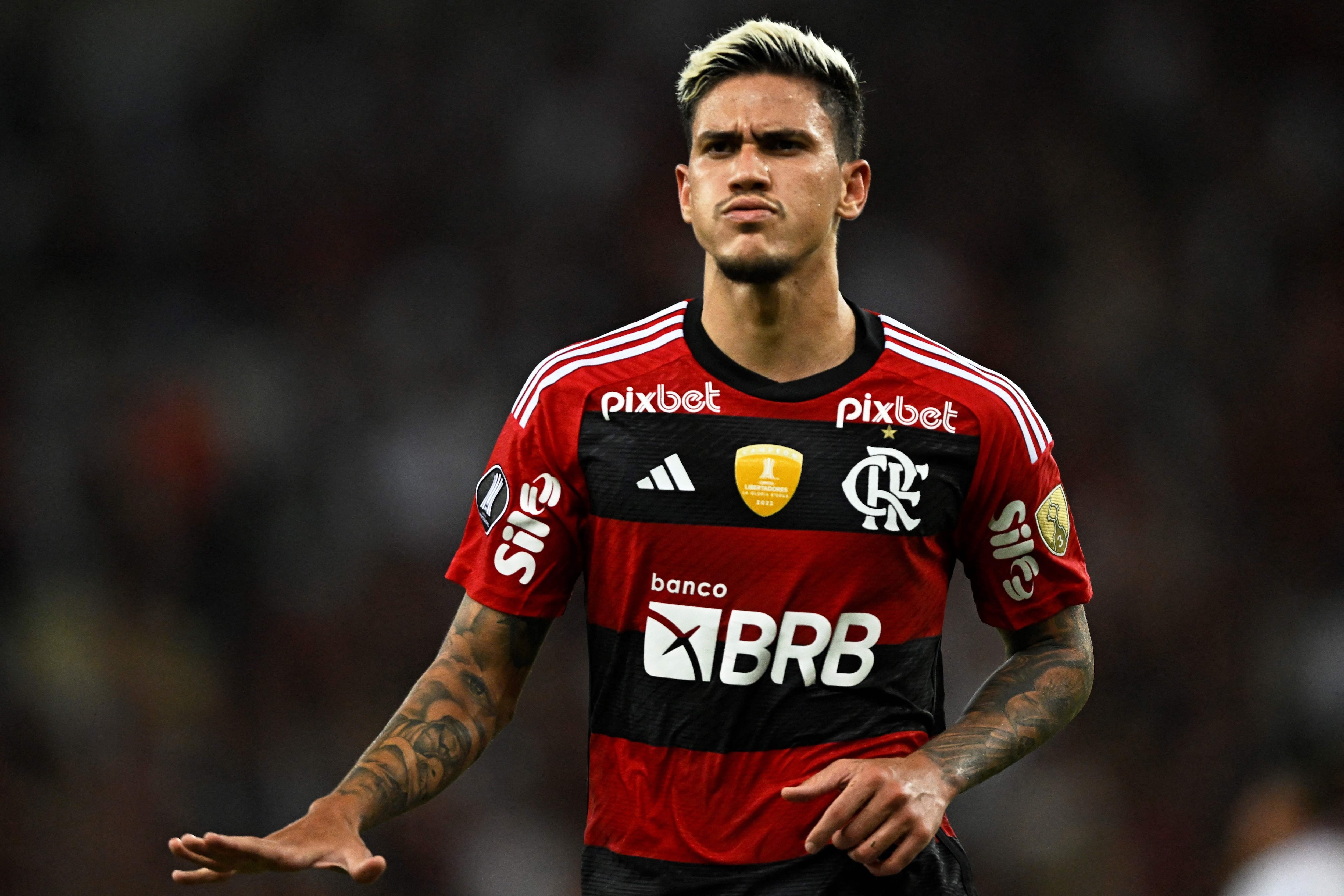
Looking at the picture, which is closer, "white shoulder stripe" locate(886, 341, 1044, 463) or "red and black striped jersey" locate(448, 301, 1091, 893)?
"red and black striped jersey" locate(448, 301, 1091, 893)

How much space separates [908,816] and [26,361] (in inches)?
206

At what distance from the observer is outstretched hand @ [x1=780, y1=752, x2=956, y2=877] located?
237 cm

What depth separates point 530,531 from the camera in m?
2.79

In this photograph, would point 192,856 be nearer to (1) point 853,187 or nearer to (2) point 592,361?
(2) point 592,361

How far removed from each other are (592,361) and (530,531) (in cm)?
39

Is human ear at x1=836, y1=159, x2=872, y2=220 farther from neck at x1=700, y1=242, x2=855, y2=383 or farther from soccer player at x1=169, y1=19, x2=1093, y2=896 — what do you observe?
neck at x1=700, y1=242, x2=855, y2=383

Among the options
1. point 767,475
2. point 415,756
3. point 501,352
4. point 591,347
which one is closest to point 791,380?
point 767,475

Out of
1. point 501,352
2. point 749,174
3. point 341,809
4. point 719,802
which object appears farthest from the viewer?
point 501,352

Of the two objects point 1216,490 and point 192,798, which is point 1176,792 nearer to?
point 1216,490

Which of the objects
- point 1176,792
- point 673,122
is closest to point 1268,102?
point 673,122

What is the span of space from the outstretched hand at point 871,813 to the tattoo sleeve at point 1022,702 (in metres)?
0.15

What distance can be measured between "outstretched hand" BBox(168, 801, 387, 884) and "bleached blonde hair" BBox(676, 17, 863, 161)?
162cm

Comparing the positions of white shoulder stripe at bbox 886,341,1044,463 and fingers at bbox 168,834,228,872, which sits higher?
white shoulder stripe at bbox 886,341,1044,463

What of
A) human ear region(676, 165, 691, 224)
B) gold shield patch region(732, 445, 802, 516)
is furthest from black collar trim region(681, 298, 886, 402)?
human ear region(676, 165, 691, 224)
